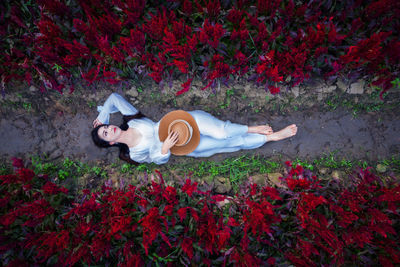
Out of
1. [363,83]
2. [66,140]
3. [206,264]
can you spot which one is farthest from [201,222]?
[363,83]

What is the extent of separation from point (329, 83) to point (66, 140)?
11.4ft

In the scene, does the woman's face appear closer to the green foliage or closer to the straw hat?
the straw hat

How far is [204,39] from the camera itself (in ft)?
6.33

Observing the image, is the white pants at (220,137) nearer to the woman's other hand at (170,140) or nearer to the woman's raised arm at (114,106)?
the woman's other hand at (170,140)

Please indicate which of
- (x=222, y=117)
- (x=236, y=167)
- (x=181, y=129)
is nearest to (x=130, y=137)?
(x=181, y=129)

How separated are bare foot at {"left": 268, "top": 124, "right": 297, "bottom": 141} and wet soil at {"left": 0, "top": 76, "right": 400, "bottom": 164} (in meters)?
0.11

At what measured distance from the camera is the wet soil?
8.24ft

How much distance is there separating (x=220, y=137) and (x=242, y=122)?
521mm

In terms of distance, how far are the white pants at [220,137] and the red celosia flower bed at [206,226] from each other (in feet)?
1.64

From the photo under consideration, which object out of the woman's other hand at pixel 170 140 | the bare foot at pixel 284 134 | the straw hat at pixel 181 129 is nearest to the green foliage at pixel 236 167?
the bare foot at pixel 284 134

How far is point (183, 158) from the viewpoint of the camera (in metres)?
2.70

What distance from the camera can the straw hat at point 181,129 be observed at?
206 cm

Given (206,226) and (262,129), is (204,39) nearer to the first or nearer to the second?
(262,129)

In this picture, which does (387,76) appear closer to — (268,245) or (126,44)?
(268,245)
